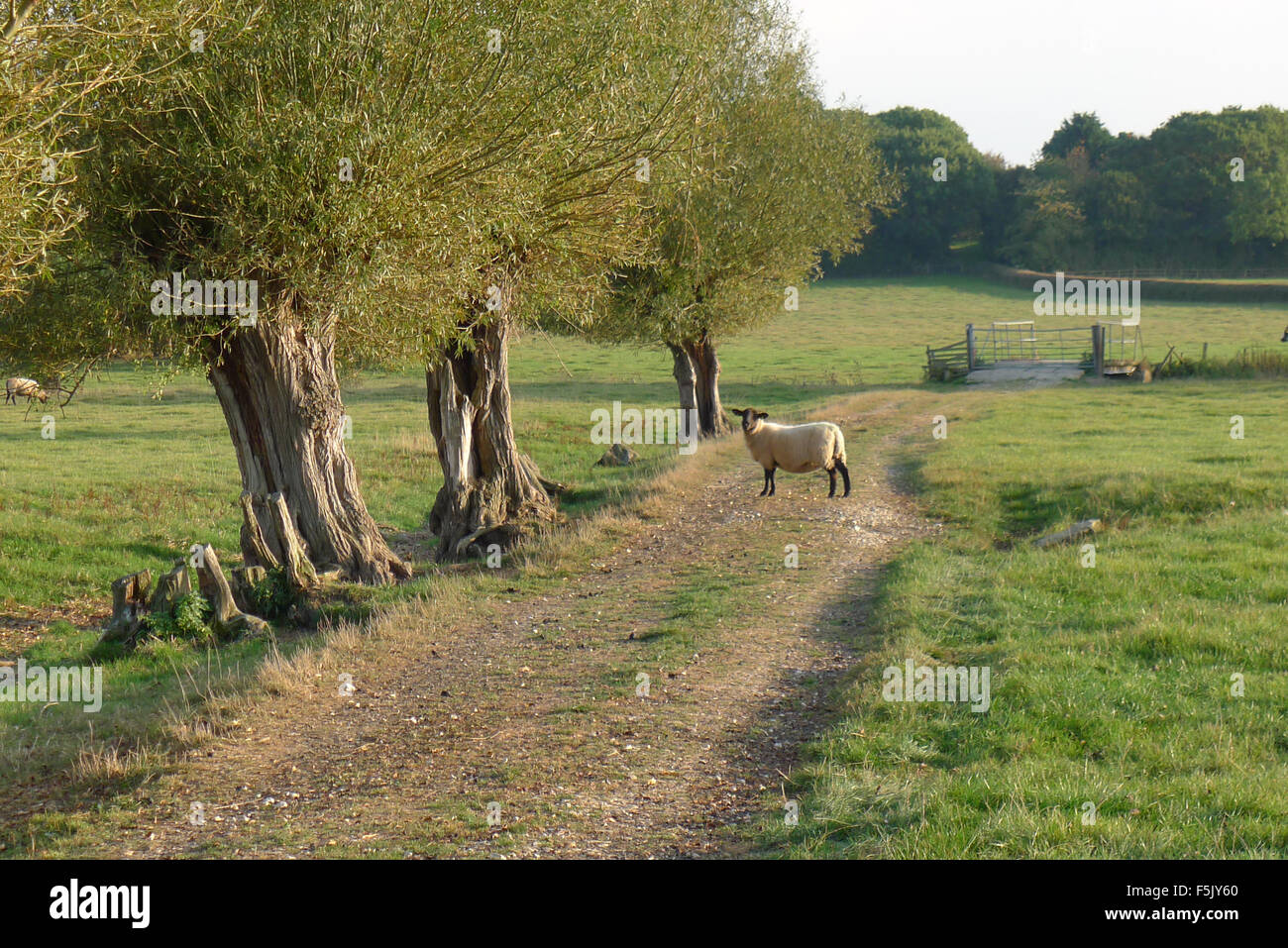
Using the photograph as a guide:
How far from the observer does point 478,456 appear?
2152cm

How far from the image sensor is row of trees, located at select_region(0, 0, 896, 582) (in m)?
12.2

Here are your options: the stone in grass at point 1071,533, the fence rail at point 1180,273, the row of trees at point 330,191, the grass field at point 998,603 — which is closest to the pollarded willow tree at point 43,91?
the row of trees at point 330,191

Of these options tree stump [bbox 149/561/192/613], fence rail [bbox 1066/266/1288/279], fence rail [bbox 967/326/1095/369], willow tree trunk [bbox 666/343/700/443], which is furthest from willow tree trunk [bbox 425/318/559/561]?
fence rail [bbox 1066/266/1288/279]

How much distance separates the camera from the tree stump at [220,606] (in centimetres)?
1437

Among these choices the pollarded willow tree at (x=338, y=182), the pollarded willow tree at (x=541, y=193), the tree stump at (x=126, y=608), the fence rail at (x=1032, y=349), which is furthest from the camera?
the fence rail at (x=1032, y=349)

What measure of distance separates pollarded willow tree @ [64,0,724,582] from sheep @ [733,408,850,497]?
541 cm

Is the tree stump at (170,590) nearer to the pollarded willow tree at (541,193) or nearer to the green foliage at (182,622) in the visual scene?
the green foliage at (182,622)

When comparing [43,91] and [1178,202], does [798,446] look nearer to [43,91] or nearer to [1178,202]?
[43,91]

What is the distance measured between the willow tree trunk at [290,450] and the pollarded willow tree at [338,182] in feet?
0.11

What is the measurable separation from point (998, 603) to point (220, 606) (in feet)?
35.9

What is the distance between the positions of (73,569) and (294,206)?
11121mm

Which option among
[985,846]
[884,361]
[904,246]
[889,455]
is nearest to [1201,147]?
[904,246]

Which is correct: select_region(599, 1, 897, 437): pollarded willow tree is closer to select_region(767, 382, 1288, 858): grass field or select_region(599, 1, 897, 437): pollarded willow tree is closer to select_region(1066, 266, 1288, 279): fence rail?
select_region(767, 382, 1288, 858): grass field

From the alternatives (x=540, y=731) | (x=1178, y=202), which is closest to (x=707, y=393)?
(x=540, y=731)
